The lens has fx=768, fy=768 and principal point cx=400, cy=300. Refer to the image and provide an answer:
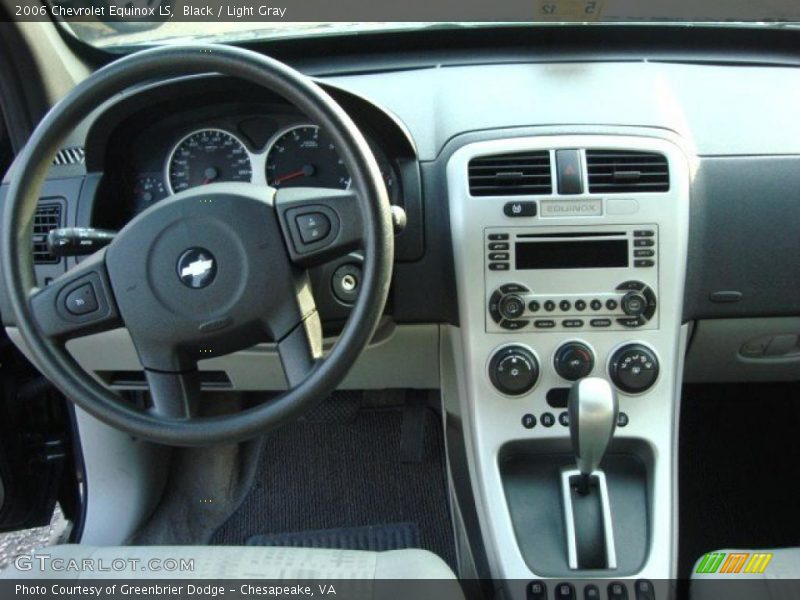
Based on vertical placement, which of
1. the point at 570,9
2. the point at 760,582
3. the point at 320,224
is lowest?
the point at 760,582

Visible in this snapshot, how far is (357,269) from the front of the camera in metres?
1.49

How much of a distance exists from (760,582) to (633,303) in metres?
0.54

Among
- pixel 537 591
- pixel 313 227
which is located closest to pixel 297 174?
pixel 313 227

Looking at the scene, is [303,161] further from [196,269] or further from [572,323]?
[572,323]

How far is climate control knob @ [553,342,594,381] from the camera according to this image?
5.07ft

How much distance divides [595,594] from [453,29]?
4.08 ft

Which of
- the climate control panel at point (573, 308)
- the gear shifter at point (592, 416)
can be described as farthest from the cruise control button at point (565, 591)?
the climate control panel at point (573, 308)

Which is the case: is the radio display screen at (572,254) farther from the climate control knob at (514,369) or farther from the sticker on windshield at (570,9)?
the sticker on windshield at (570,9)

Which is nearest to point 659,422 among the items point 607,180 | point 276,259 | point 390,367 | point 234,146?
point 607,180

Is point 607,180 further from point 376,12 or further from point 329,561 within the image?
point 329,561

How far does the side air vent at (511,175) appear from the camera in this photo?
4.92 ft

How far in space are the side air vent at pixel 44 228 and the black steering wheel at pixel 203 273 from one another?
0.42 meters

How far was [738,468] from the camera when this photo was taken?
2.21m

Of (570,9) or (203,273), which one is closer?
(203,273)
